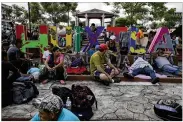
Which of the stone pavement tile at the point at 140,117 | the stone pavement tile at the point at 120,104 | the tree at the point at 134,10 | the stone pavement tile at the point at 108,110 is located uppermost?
the tree at the point at 134,10

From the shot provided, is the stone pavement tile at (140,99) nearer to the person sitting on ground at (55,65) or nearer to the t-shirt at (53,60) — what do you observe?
the person sitting on ground at (55,65)

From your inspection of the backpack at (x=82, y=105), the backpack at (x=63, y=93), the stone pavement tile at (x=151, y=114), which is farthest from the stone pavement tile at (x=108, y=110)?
the backpack at (x=63, y=93)

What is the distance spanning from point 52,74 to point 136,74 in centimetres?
258

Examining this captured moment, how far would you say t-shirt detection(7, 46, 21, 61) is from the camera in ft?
21.6

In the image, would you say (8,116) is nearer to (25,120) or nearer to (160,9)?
(25,120)

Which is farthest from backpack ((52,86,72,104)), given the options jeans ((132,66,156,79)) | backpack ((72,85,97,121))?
jeans ((132,66,156,79))

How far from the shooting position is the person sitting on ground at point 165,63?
24.6 ft

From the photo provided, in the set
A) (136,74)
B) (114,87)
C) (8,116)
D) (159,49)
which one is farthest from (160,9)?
(8,116)

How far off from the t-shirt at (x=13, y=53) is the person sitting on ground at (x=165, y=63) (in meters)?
4.81

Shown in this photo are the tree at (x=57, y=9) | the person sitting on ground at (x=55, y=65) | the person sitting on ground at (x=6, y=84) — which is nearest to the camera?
the person sitting on ground at (x=6, y=84)

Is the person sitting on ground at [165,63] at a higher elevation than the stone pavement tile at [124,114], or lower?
higher

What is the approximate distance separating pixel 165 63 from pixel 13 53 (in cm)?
508

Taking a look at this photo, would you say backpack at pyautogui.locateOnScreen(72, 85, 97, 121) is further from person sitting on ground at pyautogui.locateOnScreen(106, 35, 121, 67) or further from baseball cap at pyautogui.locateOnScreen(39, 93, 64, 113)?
person sitting on ground at pyautogui.locateOnScreen(106, 35, 121, 67)

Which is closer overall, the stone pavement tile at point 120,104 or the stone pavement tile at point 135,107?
the stone pavement tile at point 135,107
